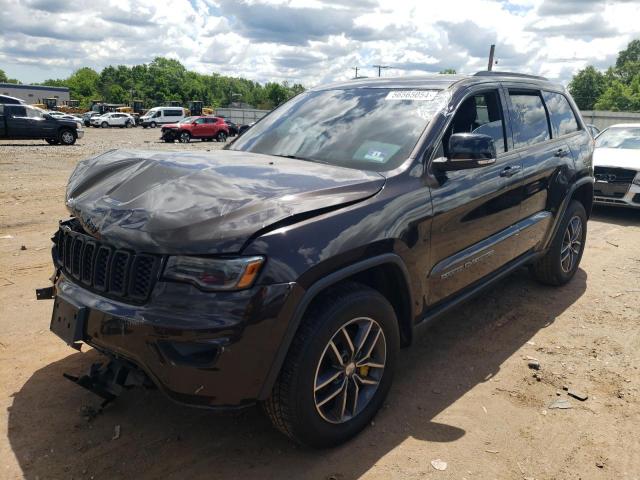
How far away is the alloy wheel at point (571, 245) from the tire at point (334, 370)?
2.95 meters

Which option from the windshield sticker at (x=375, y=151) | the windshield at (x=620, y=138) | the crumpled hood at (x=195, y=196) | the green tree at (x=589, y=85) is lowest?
the crumpled hood at (x=195, y=196)

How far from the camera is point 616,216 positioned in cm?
924

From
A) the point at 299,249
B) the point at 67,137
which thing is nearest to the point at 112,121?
A: the point at 67,137

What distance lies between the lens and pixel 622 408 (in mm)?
3322

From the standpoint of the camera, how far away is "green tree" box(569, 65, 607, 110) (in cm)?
9200

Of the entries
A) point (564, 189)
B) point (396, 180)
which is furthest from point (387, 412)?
point (564, 189)

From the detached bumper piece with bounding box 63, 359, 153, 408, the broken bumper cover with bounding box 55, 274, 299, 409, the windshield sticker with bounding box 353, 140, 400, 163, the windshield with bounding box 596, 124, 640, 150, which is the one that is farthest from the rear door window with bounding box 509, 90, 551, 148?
the windshield with bounding box 596, 124, 640, 150

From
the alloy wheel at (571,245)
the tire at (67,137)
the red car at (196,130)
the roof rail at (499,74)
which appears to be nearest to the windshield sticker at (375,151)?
the roof rail at (499,74)

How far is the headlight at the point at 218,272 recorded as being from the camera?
228 centimetres

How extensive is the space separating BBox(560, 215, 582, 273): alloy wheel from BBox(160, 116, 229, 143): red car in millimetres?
26874

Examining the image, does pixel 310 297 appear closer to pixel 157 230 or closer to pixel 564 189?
pixel 157 230

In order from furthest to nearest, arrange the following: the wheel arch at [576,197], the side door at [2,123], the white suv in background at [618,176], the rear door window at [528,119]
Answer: the side door at [2,123]
the white suv in background at [618,176]
the wheel arch at [576,197]
the rear door window at [528,119]

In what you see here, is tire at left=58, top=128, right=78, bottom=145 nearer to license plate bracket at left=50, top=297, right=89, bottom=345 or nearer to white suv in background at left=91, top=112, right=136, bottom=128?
license plate bracket at left=50, top=297, right=89, bottom=345

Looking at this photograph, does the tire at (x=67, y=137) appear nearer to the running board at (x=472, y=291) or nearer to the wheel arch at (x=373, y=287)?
the running board at (x=472, y=291)
